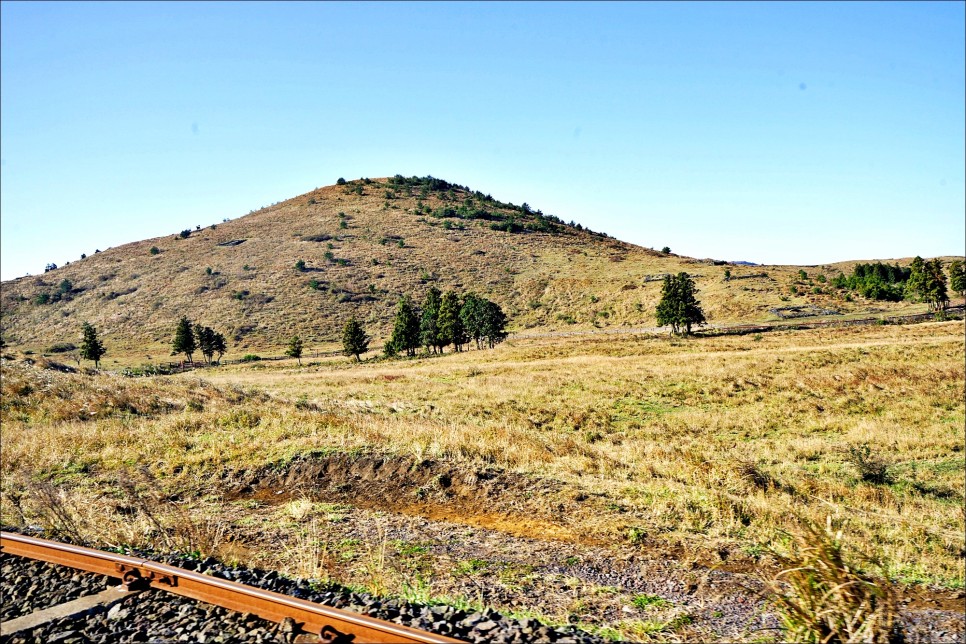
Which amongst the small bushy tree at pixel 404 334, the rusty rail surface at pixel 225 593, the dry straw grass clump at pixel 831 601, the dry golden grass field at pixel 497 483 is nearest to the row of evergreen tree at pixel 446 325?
the small bushy tree at pixel 404 334

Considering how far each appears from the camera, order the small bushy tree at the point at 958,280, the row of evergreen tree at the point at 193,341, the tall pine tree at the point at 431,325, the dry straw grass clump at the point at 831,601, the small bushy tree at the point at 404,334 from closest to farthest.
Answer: the dry straw grass clump at the point at 831,601 < the small bushy tree at the point at 404,334 < the tall pine tree at the point at 431,325 < the row of evergreen tree at the point at 193,341 < the small bushy tree at the point at 958,280

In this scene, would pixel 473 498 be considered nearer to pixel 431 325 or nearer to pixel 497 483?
pixel 497 483

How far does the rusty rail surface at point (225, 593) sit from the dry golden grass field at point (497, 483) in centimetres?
59

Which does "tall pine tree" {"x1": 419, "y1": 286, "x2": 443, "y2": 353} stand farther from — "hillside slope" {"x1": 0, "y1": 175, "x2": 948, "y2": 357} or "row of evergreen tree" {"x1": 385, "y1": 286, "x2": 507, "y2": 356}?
"hillside slope" {"x1": 0, "y1": 175, "x2": 948, "y2": 357}

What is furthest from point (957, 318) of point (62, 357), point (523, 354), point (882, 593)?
point (62, 357)

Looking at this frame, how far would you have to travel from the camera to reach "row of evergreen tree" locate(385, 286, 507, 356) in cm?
7131

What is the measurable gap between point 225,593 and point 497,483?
579cm

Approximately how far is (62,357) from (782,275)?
11703 centimetres

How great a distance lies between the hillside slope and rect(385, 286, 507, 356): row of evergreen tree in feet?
57.2

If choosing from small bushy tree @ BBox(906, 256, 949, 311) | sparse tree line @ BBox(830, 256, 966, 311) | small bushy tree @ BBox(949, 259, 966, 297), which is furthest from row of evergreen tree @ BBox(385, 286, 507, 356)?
small bushy tree @ BBox(949, 259, 966, 297)

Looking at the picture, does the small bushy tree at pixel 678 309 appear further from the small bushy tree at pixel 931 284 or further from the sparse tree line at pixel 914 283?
the sparse tree line at pixel 914 283

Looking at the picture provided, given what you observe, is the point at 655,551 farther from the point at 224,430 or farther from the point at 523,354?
the point at 523,354

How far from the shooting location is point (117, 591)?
227 inches

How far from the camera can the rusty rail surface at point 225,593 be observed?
184 inches
